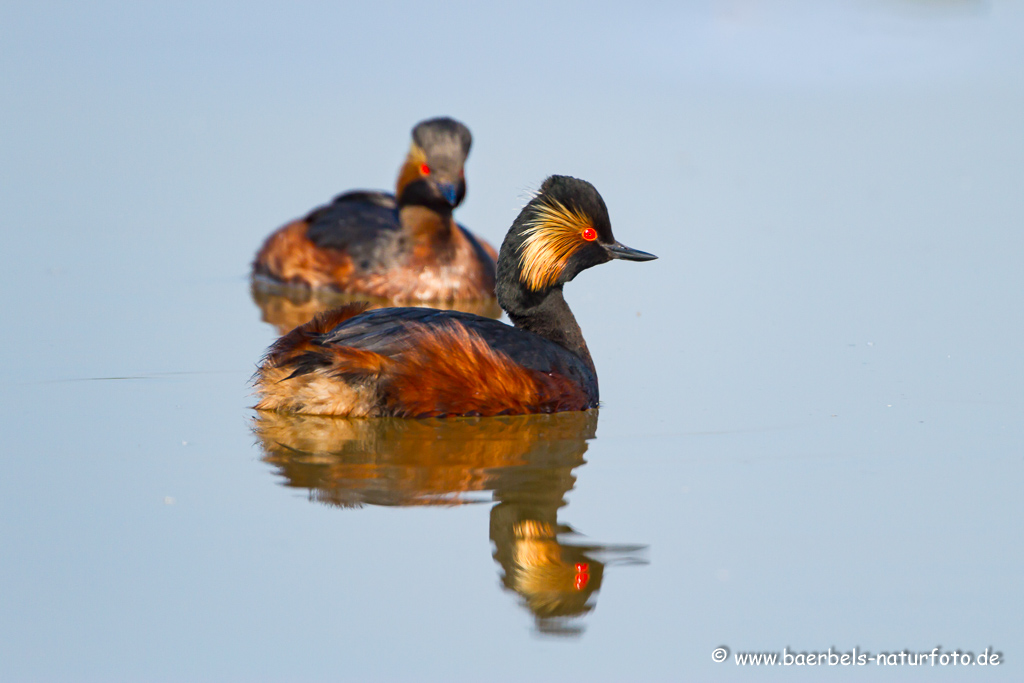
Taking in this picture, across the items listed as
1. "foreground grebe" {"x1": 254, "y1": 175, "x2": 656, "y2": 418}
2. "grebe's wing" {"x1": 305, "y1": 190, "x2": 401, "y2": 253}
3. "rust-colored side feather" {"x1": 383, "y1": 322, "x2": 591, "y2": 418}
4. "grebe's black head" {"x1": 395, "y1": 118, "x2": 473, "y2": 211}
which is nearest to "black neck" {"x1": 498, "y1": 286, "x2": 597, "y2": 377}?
"foreground grebe" {"x1": 254, "y1": 175, "x2": 656, "y2": 418}

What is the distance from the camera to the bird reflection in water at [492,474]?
18.4 feet

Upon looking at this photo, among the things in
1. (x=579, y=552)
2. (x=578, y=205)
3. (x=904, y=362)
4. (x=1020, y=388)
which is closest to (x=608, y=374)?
(x=578, y=205)

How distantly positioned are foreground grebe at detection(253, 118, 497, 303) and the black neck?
155 inches

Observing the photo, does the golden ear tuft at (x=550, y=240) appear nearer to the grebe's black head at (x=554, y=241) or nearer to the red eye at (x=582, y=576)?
the grebe's black head at (x=554, y=241)

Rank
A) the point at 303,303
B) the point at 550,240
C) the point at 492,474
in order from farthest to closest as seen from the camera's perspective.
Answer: the point at 303,303 → the point at 550,240 → the point at 492,474

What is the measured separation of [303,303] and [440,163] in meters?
1.82

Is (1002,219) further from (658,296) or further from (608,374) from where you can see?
(608,374)

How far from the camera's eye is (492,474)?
6797 mm

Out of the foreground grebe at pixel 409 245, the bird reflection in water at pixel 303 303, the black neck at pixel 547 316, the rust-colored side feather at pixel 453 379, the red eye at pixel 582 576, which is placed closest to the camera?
the red eye at pixel 582 576

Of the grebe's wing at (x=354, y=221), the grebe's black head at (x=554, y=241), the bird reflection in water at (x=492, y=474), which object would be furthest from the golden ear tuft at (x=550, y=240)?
the grebe's wing at (x=354, y=221)

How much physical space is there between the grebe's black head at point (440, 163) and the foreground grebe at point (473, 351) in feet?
13.6

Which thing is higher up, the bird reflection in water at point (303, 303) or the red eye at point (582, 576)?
the bird reflection in water at point (303, 303)

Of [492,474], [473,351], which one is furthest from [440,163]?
[492,474]

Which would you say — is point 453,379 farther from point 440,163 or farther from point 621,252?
point 440,163
